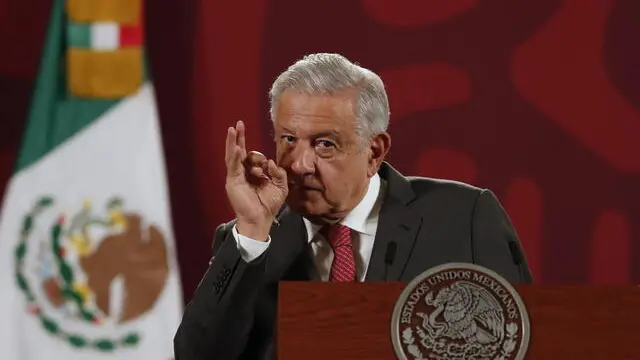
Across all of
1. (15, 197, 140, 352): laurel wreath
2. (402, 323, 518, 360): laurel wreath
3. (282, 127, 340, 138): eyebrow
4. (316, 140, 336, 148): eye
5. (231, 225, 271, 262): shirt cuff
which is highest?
(282, 127, 340, 138): eyebrow

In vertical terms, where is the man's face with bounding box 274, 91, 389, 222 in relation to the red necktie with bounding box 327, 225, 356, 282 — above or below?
above

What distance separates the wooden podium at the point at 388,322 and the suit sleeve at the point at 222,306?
10.5 inches

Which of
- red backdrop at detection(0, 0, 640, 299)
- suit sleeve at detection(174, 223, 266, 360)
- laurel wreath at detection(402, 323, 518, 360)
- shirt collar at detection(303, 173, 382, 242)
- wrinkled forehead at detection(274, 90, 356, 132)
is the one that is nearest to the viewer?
laurel wreath at detection(402, 323, 518, 360)

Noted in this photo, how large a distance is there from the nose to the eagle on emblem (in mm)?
488

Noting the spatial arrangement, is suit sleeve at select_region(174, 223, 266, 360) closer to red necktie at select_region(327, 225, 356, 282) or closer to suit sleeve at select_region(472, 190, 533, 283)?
red necktie at select_region(327, 225, 356, 282)

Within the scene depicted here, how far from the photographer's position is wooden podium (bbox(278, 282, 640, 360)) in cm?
135

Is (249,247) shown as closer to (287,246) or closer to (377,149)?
(287,246)

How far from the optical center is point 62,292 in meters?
3.11

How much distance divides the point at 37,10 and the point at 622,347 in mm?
2342

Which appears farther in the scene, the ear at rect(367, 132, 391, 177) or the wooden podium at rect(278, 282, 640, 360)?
the ear at rect(367, 132, 391, 177)

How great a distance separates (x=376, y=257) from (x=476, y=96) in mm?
1600

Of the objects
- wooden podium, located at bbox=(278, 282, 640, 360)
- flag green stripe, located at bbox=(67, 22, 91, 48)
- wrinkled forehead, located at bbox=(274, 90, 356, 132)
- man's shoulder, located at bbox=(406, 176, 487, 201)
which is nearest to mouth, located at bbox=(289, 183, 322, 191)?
wrinkled forehead, located at bbox=(274, 90, 356, 132)

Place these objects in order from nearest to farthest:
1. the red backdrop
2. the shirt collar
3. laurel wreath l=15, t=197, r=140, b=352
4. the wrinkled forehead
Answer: the wrinkled forehead < the shirt collar < laurel wreath l=15, t=197, r=140, b=352 < the red backdrop

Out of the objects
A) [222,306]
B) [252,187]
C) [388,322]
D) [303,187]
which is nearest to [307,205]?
[303,187]
